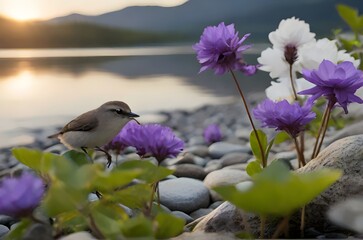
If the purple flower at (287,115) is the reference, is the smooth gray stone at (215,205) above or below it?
below

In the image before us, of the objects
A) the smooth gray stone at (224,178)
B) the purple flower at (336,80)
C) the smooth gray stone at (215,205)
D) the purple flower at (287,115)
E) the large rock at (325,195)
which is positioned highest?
the purple flower at (336,80)

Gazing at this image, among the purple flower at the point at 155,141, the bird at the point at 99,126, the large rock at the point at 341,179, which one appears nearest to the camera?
the purple flower at the point at 155,141

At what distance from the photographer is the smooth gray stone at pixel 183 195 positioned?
2.20m

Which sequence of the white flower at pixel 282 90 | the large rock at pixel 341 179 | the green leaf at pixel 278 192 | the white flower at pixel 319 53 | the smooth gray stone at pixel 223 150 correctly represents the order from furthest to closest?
the smooth gray stone at pixel 223 150 < the white flower at pixel 282 90 < the white flower at pixel 319 53 < the large rock at pixel 341 179 < the green leaf at pixel 278 192

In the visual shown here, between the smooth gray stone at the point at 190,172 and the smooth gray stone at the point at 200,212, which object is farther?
→ the smooth gray stone at the point at 190,172

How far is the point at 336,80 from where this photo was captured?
1.39 meters

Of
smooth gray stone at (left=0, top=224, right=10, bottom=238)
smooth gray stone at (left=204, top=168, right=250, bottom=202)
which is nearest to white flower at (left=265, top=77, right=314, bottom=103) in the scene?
smooth gray stone at (left=204, top=168, right=250, bottom=202)

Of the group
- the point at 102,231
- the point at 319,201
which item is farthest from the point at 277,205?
the point at 319,201

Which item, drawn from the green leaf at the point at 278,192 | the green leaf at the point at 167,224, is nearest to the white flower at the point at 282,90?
the green leaf at the point at 167,224

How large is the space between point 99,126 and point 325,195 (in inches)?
26.5

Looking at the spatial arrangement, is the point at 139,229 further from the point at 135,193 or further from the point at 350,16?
the point at 350,16

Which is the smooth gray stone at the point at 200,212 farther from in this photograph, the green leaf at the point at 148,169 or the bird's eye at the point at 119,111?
the green leaf at the point at 148,169

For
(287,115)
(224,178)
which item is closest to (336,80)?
(287,115)

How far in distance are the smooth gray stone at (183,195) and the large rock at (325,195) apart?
1.84 ft
